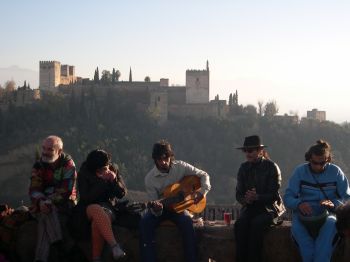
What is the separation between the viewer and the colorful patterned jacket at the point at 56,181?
6.61 meters

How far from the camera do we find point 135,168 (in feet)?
217

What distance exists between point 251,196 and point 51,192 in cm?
197

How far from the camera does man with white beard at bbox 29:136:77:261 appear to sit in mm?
6476

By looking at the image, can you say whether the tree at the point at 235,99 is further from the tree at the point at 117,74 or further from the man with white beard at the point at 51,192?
the man with white beard at the point at 51,192

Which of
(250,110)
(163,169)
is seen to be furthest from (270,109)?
(163,169)

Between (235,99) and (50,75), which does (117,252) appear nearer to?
(235,99)

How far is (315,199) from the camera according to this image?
6.24 meters

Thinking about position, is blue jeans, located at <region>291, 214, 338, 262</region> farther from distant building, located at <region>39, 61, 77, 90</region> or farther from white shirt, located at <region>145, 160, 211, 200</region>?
distant building, located at <region>39, 61, 77, 90</region>

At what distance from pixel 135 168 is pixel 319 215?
198 feet

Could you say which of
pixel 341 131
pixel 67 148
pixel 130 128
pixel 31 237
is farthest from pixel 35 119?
pixel 31 237

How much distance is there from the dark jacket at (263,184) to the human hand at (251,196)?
4cm

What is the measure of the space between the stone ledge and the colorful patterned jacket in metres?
0.39

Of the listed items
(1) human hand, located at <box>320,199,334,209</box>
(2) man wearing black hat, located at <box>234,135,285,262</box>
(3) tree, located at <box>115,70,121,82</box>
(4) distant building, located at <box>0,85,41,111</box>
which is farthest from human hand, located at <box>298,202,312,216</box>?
(3) tree, located at <box>115,70,121,82</box>

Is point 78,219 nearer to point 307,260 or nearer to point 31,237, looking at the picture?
point 31,237
